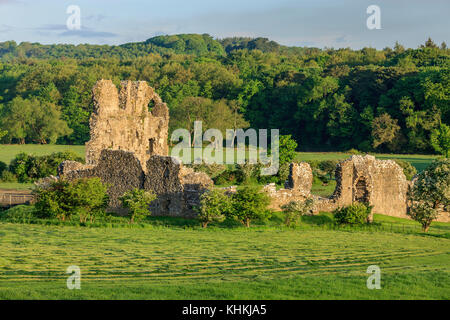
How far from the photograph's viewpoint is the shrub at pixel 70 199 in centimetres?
3209

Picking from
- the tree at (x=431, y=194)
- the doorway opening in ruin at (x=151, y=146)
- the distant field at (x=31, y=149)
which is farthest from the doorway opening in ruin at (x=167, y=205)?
the distant field at (x=31, y=149)

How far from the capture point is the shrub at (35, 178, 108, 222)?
3209 centimetres

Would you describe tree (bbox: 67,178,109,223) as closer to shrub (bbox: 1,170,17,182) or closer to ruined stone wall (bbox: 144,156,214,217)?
ruined stone wall (bbox: 144,156,214,217)

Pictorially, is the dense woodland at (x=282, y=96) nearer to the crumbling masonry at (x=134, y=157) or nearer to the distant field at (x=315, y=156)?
the distant field at (x=315, y=156)

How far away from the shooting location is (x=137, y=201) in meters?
32.9

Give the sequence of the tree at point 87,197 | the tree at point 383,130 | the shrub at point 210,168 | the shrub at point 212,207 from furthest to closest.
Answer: the tree at point 383,130
the shrub at point 210,168
the tree at point 87,197
the shrub at point 212,207

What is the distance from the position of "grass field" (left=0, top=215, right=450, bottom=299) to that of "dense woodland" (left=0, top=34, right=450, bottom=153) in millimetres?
43546

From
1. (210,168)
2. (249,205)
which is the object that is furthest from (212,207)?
(210,168)

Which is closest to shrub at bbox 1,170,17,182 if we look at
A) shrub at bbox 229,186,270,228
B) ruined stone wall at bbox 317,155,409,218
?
shrub at bbox 229,186,270,228

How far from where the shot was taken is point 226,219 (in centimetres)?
3306

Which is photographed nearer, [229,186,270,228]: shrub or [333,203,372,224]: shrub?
[229,186,270,228]: shrub

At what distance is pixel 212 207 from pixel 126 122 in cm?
1333

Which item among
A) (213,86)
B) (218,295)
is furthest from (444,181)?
(213,86)

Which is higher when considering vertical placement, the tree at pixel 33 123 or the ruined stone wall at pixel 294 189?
the tree at pixel 33 123
